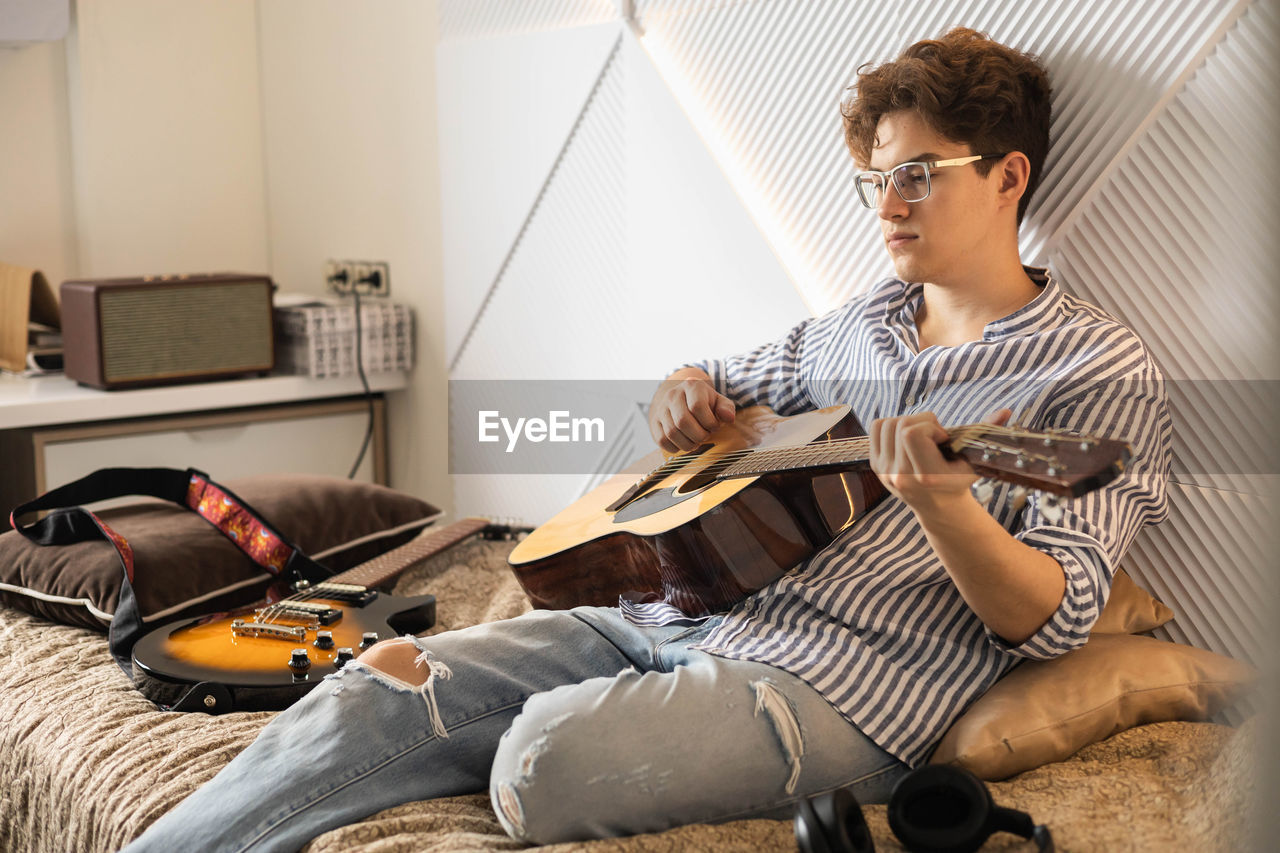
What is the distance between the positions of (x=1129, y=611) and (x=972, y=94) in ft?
2.13

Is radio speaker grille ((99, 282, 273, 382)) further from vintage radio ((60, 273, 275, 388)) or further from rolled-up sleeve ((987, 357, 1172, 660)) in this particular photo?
rolled-up sleeve ((987, 357, 1172, 660))

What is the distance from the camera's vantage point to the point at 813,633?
3.86 ft

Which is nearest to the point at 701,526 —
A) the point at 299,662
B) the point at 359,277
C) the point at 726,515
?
the point at 726,515

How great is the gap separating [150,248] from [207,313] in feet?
2.11

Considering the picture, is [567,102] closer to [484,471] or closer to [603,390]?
[603,390]

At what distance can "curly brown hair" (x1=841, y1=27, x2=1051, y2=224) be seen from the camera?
4.30ft

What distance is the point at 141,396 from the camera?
244cm

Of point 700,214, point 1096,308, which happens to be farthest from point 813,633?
point 700,214

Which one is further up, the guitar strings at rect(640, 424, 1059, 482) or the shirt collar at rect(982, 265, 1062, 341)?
the shirt collar at rect(982, 265, 1062, 341)

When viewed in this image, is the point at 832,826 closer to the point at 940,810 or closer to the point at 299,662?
the point at 940,810

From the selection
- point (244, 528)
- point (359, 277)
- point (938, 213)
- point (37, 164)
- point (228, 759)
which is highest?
point (37, 164)

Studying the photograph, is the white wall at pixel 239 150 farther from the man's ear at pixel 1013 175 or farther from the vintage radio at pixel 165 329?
the man's ear at pixel 1013 175
